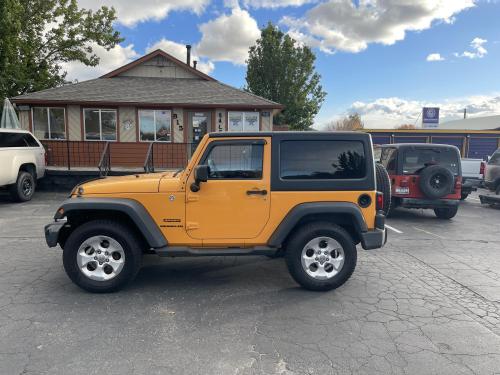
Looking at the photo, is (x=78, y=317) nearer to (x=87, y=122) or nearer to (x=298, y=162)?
(x=298, y=162)

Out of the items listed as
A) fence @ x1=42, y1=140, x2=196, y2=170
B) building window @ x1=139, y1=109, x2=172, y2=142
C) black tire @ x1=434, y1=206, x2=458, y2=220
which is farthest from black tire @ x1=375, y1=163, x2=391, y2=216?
building window @ x1=139, y1=109, x2=172, y2=142

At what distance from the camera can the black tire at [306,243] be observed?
394cm

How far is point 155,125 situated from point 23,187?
612 centimetres

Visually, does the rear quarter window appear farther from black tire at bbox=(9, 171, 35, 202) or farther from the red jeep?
black tire at bbox=(9, 171, 35, 202)

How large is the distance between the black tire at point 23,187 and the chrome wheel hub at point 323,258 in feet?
29.1

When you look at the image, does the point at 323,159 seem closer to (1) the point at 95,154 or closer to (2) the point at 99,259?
(2) the point at 99,259

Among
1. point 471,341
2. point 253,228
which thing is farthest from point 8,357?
point 471,341

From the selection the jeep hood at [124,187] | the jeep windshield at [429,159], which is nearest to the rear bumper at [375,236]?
the jeep hood at [124,187]

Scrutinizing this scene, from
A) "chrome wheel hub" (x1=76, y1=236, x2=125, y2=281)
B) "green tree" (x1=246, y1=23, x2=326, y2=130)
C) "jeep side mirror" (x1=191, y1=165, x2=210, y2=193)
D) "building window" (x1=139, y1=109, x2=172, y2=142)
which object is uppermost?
"green tree" (x1=246, y1=23, x2=326, y2=130)

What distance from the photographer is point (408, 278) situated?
455cm

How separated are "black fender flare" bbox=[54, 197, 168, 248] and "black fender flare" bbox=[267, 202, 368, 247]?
1.32 metres

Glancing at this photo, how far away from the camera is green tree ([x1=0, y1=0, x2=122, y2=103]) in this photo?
1769 centimetres

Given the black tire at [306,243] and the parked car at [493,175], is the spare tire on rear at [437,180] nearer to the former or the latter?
the parked car at [493,175]

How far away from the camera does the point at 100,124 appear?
566 inches
